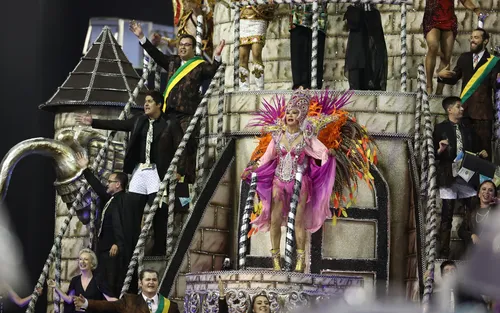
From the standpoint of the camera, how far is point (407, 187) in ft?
52.5

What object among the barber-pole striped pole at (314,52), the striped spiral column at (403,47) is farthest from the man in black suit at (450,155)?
the barber-pole striped pole at (314,52)

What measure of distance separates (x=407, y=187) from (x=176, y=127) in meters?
2.04

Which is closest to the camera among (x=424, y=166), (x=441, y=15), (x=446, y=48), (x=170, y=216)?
(x=424, y=166)

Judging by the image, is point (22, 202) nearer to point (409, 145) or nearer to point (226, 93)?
point (226, 93)

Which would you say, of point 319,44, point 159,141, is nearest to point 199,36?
point 319,44

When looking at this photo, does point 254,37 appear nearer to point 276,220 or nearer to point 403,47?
point 403,47

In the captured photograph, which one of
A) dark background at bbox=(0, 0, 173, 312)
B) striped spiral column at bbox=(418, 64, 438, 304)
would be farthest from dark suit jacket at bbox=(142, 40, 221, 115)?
dark background at bbox=(0, 0, 173, 312)

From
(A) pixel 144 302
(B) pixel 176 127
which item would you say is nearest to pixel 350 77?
(B) pixel 176 127

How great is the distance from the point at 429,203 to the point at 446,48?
1.65 meters

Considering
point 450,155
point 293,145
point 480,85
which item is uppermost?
point 480,85

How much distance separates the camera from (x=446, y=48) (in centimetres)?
1650

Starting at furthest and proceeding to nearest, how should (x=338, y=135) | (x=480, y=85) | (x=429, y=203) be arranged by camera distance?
(x=480, y=85) < (x=429, y=203) < (x=338, y=135)

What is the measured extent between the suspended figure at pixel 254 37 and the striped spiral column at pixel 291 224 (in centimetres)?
227

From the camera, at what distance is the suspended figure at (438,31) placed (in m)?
16.4
